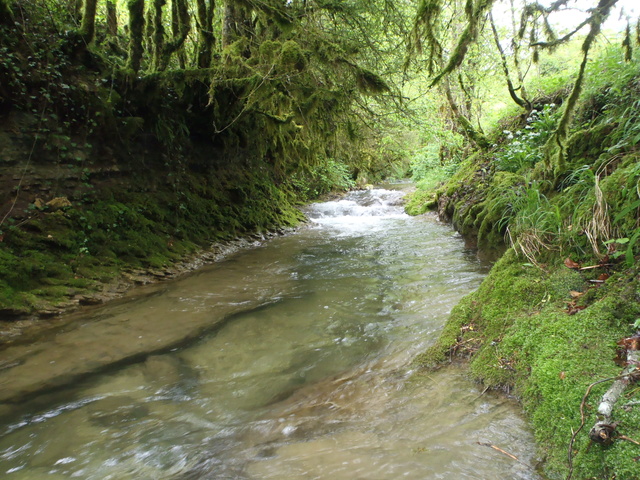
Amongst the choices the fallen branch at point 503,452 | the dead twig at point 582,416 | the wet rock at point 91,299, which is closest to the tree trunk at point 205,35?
the wet rock at point 91,299

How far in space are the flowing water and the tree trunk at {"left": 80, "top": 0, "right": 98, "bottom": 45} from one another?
4.65 m

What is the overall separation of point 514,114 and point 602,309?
357 inches

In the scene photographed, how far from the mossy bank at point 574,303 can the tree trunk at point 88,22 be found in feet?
23.8

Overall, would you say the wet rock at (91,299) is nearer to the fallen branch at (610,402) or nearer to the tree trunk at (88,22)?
the tree trunk at (88,22)

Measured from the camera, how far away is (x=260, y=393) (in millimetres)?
3053

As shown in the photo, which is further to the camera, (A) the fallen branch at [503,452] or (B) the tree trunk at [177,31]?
(B) the tree trunk at [177,31]

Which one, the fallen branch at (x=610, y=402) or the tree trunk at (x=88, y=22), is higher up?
the tree trunk at (x=88, y=22)

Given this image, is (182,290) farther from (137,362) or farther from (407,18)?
(407,18)

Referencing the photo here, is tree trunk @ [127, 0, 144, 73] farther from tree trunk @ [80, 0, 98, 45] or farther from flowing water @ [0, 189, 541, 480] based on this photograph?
flowing water @ [0, 189, 541, 480]

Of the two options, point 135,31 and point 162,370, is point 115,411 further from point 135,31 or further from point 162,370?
point 135,31

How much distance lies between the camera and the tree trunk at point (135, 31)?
588 cm

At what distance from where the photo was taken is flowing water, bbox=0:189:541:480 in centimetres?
213

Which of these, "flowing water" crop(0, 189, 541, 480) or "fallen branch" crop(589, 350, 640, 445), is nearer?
"fallen branch" crop(589, 350, 640, 445)

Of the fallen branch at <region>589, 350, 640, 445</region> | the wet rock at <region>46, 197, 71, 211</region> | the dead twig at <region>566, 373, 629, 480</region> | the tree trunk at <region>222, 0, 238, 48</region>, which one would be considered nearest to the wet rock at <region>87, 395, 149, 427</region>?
the dead twig at <region>566, 373, 629, 480</region>
